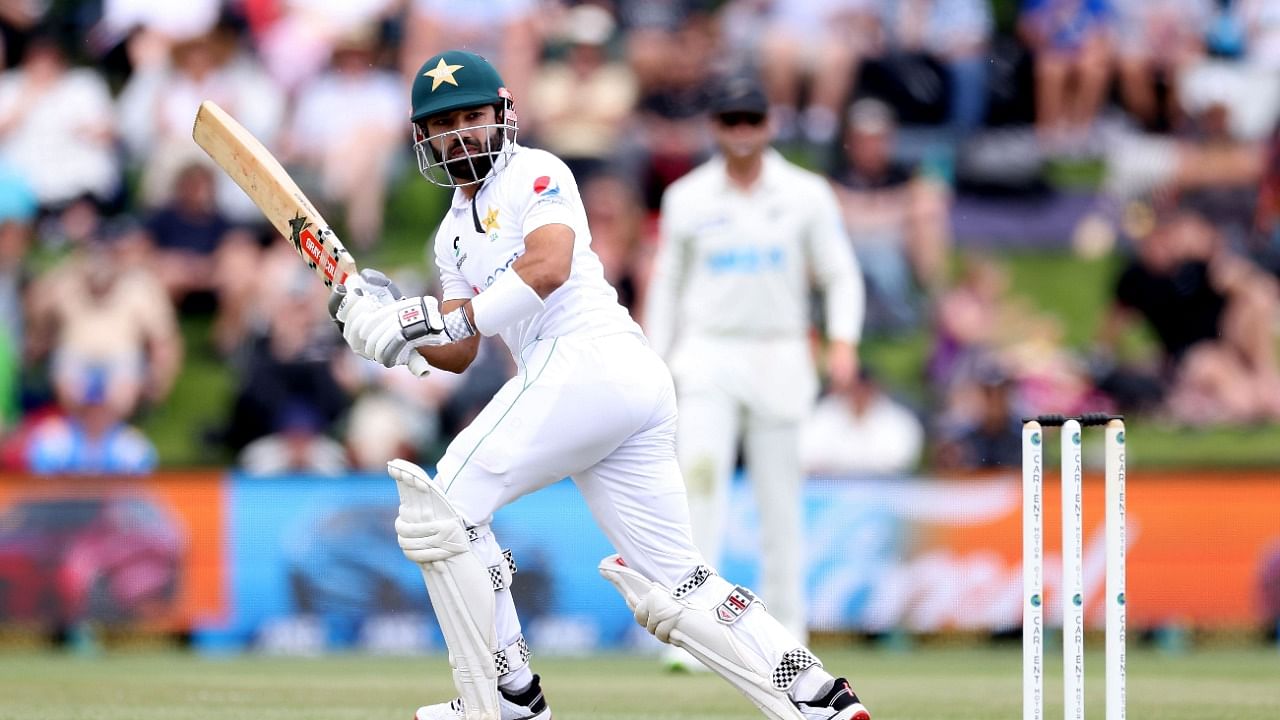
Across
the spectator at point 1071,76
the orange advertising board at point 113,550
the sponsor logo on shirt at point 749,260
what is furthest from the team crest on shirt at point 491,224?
the spectator at point 1071,76

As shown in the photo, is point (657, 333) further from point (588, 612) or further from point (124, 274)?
point (124, 274)

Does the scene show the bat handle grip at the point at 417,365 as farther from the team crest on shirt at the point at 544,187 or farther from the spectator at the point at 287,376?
the spectator at the point at 287,376

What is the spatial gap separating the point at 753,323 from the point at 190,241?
5431 millimetres

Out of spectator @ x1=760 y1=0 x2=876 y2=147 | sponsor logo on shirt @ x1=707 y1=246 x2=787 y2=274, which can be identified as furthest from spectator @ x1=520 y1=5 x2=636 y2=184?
sponsor logo on shirt @ x1=707 y1=246 x2=787 y2=274

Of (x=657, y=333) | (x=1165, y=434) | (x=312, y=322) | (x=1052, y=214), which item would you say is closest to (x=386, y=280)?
(x=657, y=333)

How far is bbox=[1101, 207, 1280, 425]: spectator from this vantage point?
12461 mm

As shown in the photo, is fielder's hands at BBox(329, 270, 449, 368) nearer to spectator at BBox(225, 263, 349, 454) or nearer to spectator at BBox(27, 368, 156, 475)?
spectator at BBox(27, 368, 156, 475)

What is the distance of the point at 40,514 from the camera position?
1041cm

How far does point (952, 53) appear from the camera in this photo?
14.5 meters

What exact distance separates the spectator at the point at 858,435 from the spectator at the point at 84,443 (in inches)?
153

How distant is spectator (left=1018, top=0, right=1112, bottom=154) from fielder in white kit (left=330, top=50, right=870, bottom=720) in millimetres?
9520

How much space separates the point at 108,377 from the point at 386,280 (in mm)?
6753

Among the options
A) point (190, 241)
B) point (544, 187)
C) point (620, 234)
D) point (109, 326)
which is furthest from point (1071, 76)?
point (544, 187)

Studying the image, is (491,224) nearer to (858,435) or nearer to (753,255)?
(753,255)
